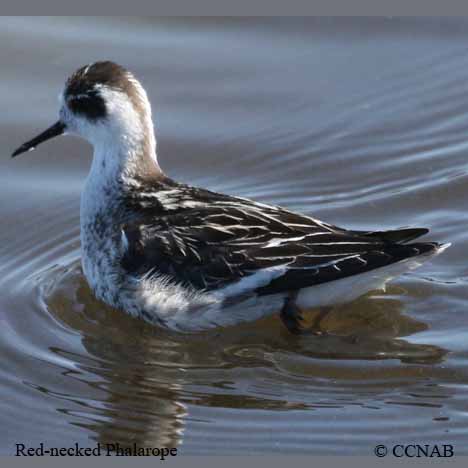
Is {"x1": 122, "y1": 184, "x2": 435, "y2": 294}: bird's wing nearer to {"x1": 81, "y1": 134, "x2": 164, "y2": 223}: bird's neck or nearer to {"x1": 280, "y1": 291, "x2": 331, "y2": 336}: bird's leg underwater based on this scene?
{"x1": 280, "y1": 291, "x2": 331, "y2": 336}: bird's leg underwater

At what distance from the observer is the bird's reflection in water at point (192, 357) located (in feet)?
27.1

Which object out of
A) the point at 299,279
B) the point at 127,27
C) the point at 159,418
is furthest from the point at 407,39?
the point at 159,418

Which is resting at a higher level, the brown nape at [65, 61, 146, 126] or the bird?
the brown nape at [65, 61, 146, 126]

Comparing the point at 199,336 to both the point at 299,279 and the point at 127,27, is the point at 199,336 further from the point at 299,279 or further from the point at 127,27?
the point at 127,27

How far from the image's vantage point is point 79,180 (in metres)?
11.5

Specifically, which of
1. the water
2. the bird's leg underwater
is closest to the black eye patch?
the water

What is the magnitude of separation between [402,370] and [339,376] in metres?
0.45

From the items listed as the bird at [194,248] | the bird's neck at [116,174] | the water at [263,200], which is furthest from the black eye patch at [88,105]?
the water at [263,200]

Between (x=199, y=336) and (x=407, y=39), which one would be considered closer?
(x=199, y=336)

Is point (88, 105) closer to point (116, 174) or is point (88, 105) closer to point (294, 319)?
point (116, 174)

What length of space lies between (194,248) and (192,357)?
79 cm

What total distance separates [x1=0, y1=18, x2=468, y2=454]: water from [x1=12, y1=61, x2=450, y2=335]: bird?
30 centimetres

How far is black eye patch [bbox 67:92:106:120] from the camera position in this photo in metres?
9.69

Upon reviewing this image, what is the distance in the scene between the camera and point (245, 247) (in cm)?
→ 902
